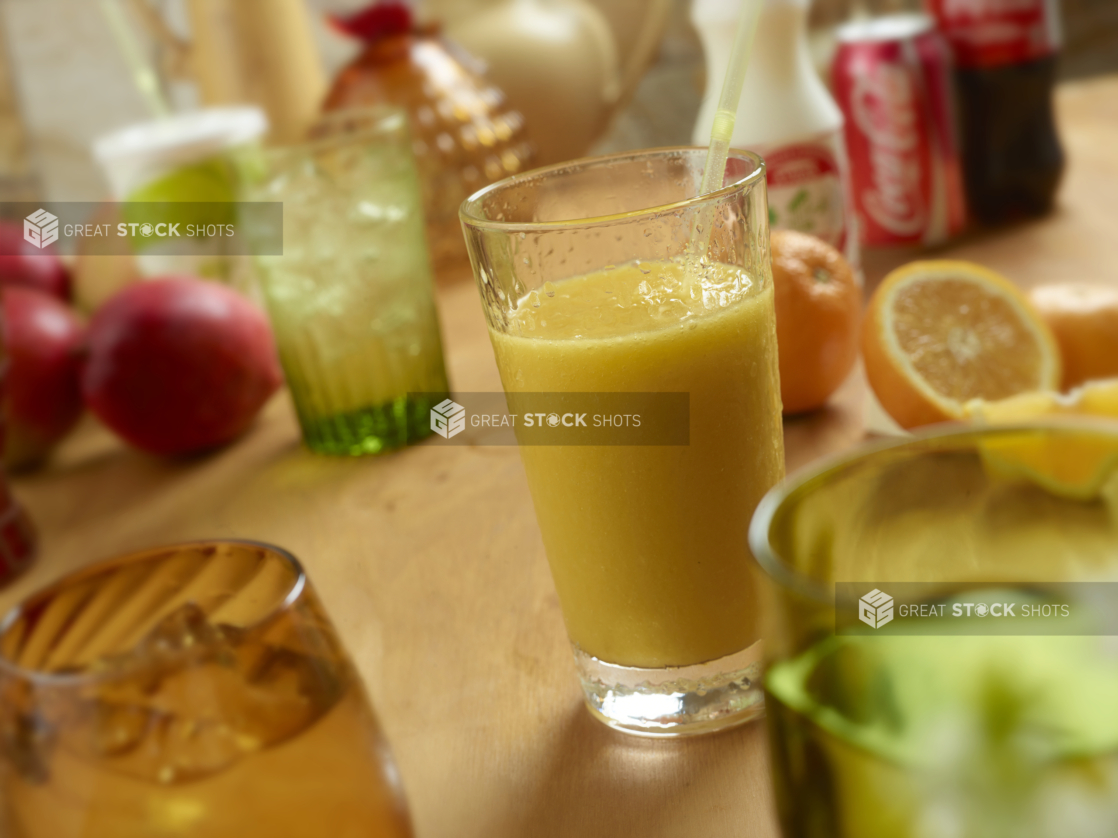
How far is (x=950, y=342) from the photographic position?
688mm

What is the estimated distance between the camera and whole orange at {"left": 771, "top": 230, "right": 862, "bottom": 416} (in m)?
0.72

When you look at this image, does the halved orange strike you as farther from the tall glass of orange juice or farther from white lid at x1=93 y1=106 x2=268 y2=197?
white lid at x1=93 y1=106 x2=268 y2=197

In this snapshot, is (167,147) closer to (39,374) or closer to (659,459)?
(39,374)

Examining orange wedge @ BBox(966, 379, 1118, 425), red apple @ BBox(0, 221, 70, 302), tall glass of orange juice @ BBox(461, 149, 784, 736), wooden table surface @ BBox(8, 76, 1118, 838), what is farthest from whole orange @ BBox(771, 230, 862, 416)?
red apple @ BBox(0, 221, 70, 302)

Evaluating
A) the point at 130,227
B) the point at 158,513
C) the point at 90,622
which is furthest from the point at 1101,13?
the point at 90,622

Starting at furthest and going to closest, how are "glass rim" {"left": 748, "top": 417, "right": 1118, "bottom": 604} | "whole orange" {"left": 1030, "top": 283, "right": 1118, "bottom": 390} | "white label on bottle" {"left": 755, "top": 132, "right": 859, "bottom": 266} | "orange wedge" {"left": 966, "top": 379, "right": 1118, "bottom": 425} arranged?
"white label on bottle" {"left": 755, "top": 132, "right": 859, "bottom": 266}, "whole orange" {"left": 1030, "top": 283, "right": 1118, "bottom": 390}, "orange wedge" {"left": 966, "top": 379, "right": 1118, "bottom": 425}, "glass rim" {"left": 748, "top": 417, "right": 1118, "bottom": 604}

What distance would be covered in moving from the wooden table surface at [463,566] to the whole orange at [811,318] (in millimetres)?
31

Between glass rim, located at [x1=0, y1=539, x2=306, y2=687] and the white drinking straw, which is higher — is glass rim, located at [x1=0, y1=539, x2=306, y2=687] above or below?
below

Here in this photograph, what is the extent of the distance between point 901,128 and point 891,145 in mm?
17

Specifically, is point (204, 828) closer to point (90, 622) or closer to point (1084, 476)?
point (90, 622)

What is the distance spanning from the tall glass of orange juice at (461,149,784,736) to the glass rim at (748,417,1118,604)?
143 millimetres

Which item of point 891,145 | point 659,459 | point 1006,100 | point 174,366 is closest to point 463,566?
point 659,459

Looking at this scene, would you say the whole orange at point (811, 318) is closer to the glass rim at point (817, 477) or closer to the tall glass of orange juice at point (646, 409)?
the tall glass of orange juice at point (646, 409)

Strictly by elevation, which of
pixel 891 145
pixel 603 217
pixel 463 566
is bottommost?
pixel 463 566
